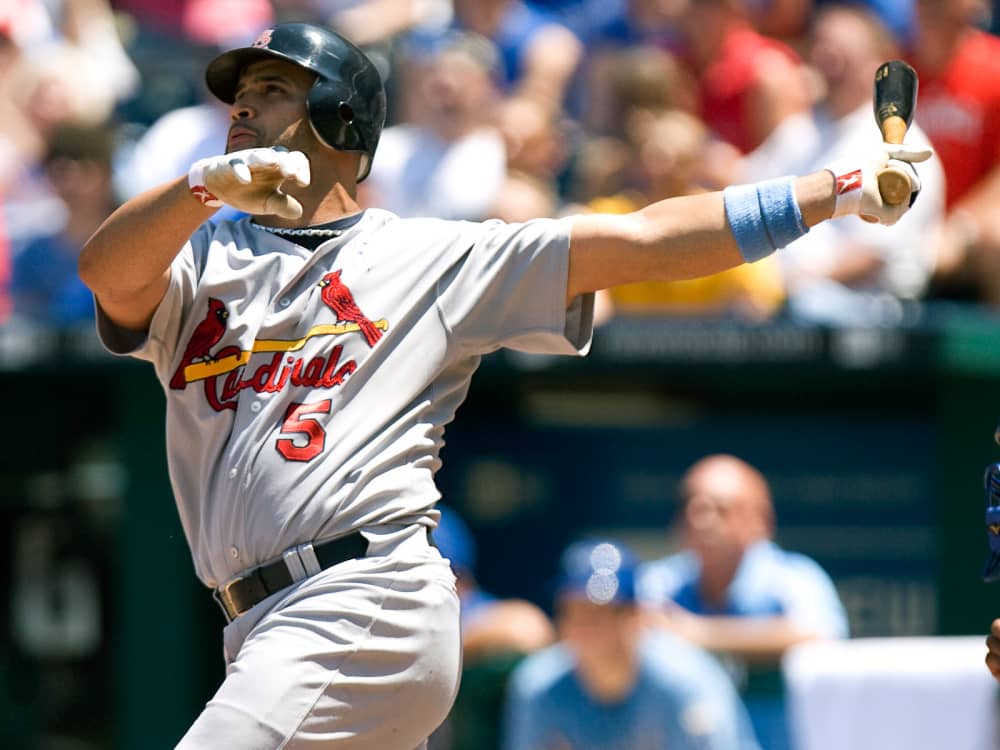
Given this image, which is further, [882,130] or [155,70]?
[155,70]

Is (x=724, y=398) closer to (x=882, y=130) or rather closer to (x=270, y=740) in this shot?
(x=882, y=130)

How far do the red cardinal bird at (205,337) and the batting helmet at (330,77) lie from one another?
404mm

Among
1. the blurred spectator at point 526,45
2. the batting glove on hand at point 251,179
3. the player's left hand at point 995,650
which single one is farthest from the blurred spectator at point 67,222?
the player's left hand at point 995,650

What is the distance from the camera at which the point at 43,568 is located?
7785 millimetres

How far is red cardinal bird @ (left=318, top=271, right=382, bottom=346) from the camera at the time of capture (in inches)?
138

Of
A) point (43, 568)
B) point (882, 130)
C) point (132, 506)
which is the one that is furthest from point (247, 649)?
point (43, 568)

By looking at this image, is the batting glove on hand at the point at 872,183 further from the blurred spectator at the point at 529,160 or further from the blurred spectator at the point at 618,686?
the blurred spectator at the point at 529,160

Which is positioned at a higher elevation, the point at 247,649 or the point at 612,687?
the point at 247,649

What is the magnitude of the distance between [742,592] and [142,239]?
3.62m

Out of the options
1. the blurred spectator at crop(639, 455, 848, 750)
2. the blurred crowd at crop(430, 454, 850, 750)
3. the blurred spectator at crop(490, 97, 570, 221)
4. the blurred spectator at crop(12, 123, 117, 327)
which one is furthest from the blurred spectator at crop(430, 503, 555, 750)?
the blurred spectator at crop(12, 123, 117, 327)

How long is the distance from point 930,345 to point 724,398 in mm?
932

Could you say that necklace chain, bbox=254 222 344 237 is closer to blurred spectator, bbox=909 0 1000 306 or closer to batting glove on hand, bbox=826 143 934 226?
batting glove on hand, bbox=826 143 934 226

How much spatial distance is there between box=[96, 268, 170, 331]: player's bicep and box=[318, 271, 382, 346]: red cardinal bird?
0.32m

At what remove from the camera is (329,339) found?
11.5 feet
